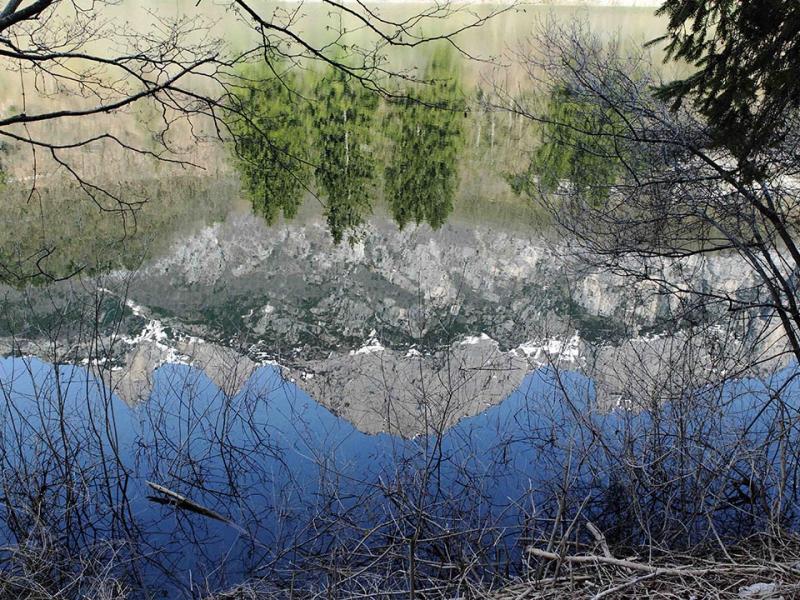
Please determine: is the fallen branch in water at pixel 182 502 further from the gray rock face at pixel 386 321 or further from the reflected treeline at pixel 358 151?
the reflected treeline at pixel 358 151

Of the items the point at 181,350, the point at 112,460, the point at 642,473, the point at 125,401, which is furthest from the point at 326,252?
the point at 642,473

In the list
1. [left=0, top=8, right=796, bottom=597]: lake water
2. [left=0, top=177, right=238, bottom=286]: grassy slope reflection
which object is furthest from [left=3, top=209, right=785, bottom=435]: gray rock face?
[left=0, top=177, right=238, bottom=286]: grassy slope reflection

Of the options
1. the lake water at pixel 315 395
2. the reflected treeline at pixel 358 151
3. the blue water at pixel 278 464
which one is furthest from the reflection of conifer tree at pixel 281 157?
the blue water at pixel 278 464

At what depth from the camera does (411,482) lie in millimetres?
4832

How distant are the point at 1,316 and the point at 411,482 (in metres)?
5.49

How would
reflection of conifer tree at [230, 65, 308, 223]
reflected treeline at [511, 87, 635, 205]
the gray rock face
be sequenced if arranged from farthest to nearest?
reflection of conifer tree at [230, 65, 308, 223]
reflected treeline at [511, 87, 635, 205]
the gray rock face

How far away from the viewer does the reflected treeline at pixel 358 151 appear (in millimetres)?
14281

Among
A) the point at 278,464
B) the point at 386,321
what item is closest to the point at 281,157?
the point at 386,321

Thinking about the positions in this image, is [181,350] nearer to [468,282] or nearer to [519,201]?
[468,282]

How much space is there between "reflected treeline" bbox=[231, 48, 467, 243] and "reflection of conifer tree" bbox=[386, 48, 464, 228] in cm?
2

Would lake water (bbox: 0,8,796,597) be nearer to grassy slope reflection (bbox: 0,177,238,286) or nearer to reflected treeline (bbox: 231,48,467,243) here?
grassy slope reflection (bbox: 0,177,238,286)

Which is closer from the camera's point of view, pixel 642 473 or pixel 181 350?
pixel 642 473

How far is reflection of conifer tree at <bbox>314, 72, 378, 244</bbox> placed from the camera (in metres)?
14.1

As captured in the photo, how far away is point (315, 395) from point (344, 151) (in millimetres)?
14029
